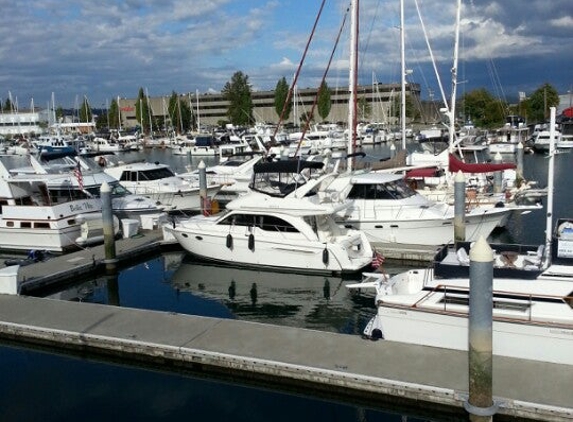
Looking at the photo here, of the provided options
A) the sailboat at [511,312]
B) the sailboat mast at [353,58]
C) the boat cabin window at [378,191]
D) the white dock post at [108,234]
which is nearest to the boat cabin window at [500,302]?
the sailboat at [511,312]

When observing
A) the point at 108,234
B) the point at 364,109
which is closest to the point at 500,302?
the point at 108,234

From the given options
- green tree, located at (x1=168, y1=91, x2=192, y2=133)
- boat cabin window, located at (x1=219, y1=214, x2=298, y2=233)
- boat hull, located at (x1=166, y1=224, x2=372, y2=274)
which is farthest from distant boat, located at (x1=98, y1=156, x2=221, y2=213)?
green tree, located at (x1=168, y1=91, x2=192, y2=133)

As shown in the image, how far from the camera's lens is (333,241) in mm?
18703

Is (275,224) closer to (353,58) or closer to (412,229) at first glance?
(412,229)

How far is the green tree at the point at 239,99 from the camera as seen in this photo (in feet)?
410

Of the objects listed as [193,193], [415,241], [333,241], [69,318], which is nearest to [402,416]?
[69,318]

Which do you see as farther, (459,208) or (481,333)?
(459,208)

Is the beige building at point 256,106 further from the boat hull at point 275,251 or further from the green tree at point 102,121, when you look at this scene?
the boat hull at point 275,251

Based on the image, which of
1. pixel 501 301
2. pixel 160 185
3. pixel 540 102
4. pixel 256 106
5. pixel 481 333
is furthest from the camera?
pixel 256 106

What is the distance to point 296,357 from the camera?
1098cm

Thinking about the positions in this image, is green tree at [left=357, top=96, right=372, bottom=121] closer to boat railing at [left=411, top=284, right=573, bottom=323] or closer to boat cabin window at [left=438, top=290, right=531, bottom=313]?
boat railing at [left=411, top=284, right=573, bottom=323]

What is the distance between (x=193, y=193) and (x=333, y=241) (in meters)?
14.5

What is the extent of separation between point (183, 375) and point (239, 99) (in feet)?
393

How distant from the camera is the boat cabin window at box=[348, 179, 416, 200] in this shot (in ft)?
69.9
